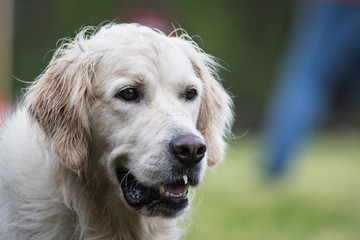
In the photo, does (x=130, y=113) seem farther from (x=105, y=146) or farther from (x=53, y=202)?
(x=53, y=202)

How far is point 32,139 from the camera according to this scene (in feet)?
16.0

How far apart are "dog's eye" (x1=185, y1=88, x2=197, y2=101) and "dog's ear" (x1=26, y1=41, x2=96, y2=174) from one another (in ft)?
2.02

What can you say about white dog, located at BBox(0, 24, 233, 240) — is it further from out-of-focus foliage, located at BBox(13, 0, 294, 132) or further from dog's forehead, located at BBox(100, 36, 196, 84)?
out-of-focus foliage, located at BBox(13, 0, 294, 132)

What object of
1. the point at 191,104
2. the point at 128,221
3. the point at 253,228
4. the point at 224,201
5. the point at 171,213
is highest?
the point at 191,104

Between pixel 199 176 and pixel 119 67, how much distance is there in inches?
33.4

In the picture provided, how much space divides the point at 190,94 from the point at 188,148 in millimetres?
608

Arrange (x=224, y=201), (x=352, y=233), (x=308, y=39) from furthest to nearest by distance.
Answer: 1. (x=308, y=39)
2. (x=224, y=201)
3. (x=352, y=233)

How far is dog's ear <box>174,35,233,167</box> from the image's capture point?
520cm

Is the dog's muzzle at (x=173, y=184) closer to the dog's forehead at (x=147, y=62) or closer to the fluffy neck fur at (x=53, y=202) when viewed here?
the fluffy neck fur at (x=53, y=202)

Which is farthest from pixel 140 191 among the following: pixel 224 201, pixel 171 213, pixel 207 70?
pixel 224 201

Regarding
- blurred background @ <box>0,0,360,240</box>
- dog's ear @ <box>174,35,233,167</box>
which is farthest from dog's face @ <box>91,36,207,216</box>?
blurred background @ <box>0,0,360,240</box>

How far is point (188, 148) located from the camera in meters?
4.41

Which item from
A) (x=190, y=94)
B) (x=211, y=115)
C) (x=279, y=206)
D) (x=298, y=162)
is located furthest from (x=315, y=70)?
(x=190, y=94)

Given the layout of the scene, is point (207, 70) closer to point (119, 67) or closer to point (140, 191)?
point (119, 67)
